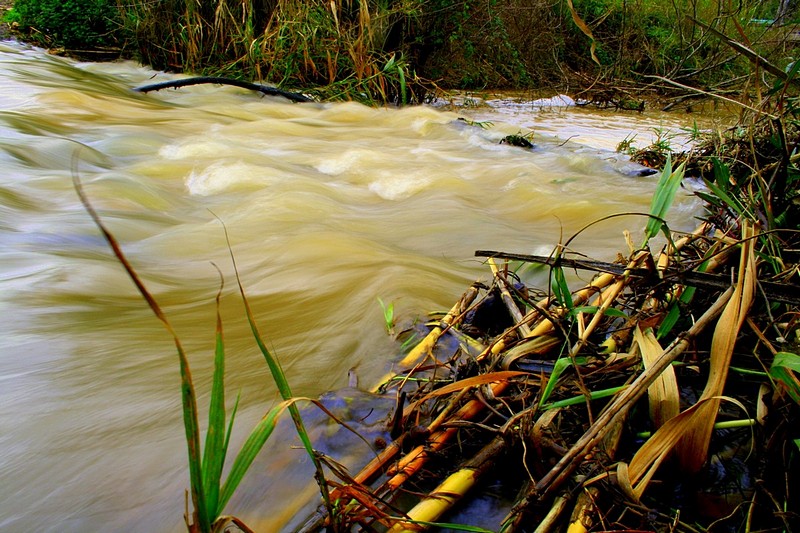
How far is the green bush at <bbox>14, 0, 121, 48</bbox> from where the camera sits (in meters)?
9.78

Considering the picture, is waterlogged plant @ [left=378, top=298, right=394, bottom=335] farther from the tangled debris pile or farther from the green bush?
the green bush

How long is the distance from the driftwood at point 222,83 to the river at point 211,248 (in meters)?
0.40

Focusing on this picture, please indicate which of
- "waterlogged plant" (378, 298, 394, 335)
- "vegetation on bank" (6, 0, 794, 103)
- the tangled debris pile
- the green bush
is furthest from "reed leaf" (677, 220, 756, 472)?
the green bush

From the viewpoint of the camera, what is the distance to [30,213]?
3.05 m

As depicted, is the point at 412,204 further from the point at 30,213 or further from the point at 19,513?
the point at 19,513

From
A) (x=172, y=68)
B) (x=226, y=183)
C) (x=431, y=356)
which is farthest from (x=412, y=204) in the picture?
(x=172, y=68)

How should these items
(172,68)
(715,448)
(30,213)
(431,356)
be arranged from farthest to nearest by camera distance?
(172,68), (30,213), (431,356), (715,448)

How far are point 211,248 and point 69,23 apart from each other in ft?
31.0

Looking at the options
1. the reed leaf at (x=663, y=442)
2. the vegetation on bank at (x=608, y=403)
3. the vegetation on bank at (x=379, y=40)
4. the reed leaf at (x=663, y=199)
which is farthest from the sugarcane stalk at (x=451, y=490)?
the vegetation on bank at (x=379, y=40)

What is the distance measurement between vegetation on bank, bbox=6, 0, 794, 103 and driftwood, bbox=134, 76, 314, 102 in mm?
362

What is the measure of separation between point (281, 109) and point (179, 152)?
90.1 inches

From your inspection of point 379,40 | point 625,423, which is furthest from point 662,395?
point 379,40

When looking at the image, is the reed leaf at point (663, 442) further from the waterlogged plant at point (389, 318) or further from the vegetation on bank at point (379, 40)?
the vegetation on bank at point (379, 40)

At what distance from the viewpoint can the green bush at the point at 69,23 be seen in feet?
32.1
